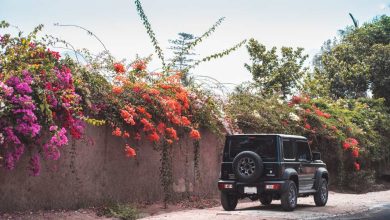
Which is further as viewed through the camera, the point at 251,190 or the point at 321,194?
the point at 321,194

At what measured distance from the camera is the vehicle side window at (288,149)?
15.3 meters

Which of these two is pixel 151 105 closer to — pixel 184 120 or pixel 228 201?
pixel 184 120

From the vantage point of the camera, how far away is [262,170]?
48.3ft

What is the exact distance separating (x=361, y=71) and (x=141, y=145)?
24631 millimetres

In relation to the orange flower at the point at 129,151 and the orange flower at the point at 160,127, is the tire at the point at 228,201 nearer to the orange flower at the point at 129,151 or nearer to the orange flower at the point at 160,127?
the orange flower at the point at 160,127

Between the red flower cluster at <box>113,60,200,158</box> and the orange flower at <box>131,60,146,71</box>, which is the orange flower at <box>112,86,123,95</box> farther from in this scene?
the orange flower at <box>131,60,146,71</box>

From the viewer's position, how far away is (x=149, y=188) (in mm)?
15484

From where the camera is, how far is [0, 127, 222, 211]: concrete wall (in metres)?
11.7

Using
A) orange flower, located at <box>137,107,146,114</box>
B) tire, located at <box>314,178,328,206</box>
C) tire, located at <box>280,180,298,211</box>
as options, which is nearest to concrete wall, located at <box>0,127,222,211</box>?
orange flower, located at <box>137,107,146,114</box>

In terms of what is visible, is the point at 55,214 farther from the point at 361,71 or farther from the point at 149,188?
the point at 361,71

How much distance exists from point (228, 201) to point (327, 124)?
9.67 meters

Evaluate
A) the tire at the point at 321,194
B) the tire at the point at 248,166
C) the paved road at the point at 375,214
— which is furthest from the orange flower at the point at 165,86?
the paved road at the point at 375,214

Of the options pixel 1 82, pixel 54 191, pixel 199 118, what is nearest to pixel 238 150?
pixel 199 118

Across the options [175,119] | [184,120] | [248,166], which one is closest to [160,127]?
[175,119]
